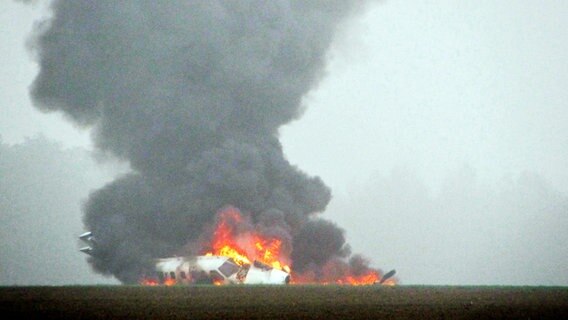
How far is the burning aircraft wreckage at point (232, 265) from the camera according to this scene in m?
52.7

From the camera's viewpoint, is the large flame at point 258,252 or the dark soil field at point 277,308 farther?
the large flame at point 258,252

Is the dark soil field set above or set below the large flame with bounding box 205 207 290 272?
below

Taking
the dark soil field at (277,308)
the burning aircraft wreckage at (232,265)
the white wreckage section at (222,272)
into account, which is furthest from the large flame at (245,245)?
the dark soil field at (277,308)

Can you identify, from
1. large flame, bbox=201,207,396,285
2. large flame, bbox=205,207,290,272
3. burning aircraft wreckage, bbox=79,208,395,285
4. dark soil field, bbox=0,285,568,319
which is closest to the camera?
dark soil field, bbox=0,285,568,319

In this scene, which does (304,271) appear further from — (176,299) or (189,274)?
(176,299)

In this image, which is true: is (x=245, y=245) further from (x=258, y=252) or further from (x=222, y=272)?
(x=222, y=272)

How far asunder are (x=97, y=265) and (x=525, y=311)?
52.3 meters

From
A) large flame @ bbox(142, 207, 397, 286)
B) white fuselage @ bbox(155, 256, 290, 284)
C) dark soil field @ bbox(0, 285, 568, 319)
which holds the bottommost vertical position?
dark soil field @ bbox(0, 285, 568, 319)

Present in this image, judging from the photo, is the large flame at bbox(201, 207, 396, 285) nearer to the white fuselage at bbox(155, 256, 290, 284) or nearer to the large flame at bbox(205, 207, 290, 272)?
the large flame at bbox(205, 207, 290, 272)

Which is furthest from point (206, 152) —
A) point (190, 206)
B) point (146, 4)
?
point (146, 4)

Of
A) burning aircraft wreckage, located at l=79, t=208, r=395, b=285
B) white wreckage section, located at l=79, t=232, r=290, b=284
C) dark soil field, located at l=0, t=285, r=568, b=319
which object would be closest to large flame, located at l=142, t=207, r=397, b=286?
burning aircraft wreckage, located at l=79, t=208, r=395, b=285

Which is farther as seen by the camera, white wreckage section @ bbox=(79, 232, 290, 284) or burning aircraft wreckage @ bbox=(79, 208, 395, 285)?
burning aircraft wreckage @ bbox=(79, 208, 395, 285)

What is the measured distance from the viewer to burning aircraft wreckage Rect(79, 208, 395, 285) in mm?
52688

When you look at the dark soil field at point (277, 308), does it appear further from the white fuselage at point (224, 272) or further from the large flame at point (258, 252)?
the large flame at point (258, 252)
